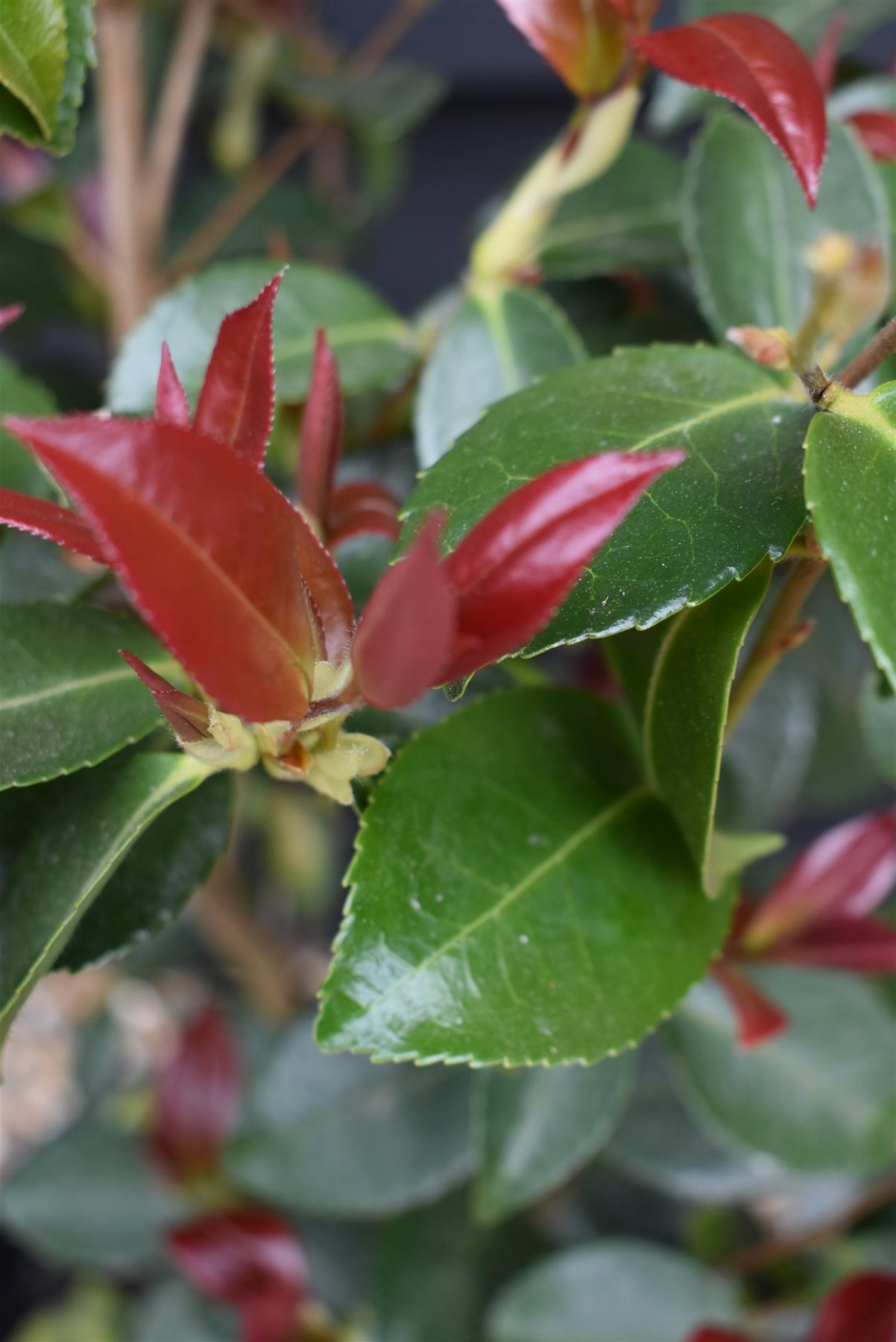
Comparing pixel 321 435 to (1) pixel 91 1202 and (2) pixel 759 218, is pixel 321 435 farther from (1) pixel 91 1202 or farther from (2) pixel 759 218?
(1) pixel 91 1202

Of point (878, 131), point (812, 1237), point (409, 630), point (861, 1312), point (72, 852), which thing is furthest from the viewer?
point (812, 1237)

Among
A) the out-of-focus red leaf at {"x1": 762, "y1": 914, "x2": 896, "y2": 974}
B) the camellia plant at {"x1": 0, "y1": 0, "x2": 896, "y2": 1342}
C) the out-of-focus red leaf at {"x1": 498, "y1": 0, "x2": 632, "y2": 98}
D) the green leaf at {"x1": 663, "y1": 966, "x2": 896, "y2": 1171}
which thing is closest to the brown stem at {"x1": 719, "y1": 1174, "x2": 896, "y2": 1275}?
the camellia plant at {"x1": 0, "y1": 0, "x2": 896, "y2": 1342}

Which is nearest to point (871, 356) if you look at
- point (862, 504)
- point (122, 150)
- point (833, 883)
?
point (862, 504)

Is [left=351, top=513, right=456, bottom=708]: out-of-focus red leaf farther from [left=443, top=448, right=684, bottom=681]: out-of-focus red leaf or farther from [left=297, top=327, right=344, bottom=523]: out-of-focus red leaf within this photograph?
[left=297, top=327, right=344, bottom=523]: out-of-focus red leaf

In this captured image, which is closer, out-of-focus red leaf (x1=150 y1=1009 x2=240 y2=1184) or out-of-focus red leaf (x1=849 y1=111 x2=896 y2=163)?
out-of-focus red leaf (x1=849 y1=111 x2=896 y2=163)

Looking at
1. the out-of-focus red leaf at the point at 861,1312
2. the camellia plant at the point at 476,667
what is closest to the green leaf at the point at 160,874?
the camellia plant at the point at 476,667

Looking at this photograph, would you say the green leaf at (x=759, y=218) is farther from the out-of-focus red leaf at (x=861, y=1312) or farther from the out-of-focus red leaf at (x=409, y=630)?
the out-of-focus red leaf at (x=861, y=1312)
